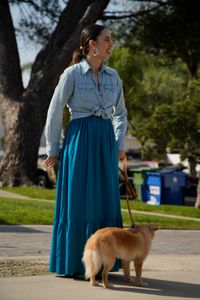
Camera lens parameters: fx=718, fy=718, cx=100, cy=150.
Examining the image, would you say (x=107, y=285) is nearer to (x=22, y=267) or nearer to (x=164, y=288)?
(x=164, y=288)

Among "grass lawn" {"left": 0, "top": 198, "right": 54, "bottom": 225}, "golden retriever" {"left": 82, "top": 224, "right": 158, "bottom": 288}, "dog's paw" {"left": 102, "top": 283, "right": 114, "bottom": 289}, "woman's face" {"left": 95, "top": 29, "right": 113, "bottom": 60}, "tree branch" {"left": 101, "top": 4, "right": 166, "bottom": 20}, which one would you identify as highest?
"tree branch" {"left": 101, "top": 4, "right": 166, "bottom": 20}

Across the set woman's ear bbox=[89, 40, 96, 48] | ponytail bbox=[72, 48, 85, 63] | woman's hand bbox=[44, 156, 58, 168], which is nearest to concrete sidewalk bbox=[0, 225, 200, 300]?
woman's hand bbox=[44, 156, 58, 168]

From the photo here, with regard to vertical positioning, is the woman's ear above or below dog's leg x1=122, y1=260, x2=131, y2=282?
above

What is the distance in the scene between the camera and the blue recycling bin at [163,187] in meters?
22.2

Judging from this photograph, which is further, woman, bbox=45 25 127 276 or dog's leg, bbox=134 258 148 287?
woman, bbox=45 25 127 276

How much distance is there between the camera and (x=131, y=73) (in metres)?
39.0

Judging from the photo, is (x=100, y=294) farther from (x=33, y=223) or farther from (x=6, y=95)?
(x=6, y=95)

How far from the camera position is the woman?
19.6ft

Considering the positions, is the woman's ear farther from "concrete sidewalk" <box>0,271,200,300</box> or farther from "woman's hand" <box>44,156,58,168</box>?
"concrete sidewalk" <box>0,271,200,300</box>

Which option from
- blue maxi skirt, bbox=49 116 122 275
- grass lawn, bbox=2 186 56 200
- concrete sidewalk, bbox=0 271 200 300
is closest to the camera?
concrete sidewalk, bbox=0 271 200 300

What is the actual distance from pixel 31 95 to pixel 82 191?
55.8 ft

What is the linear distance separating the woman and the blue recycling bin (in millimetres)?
16090

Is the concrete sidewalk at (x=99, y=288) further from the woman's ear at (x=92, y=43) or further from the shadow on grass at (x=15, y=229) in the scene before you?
the woman's ear at (x=92, y=43)

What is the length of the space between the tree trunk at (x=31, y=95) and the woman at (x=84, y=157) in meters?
16.3
